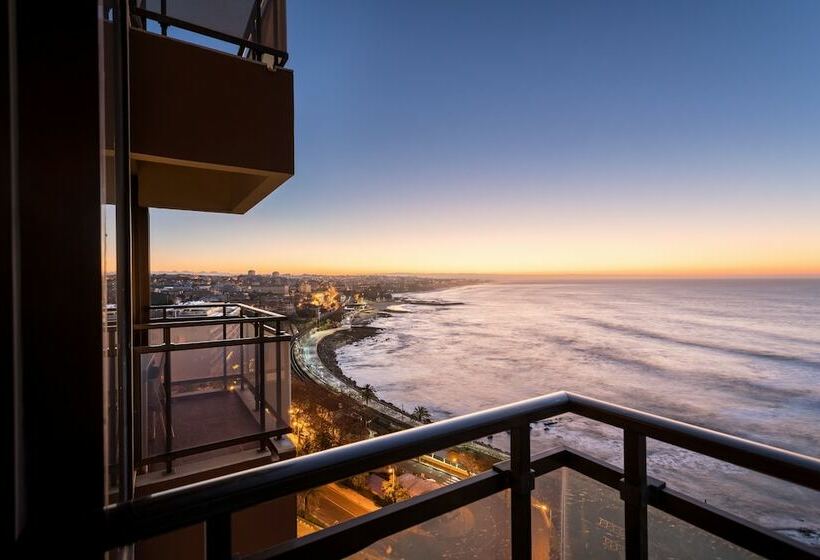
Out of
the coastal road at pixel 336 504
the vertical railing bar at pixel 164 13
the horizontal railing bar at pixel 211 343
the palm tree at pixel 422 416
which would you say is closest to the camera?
the vertical railing bar at pixel 164 13

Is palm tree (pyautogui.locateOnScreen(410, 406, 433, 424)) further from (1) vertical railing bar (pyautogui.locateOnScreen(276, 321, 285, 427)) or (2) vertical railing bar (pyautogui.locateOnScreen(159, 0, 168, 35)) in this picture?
(2) vertical railing bar (pyautogui.locateOnScreen(159, 0, 168, 35))

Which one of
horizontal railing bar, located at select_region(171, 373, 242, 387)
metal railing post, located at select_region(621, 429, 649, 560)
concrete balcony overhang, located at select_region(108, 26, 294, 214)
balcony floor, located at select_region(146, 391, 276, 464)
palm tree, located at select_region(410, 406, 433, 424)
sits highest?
concrete balcony overhang, located at select_region(108, 26, 294, 214)

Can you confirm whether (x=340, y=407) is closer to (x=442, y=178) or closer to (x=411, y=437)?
(x=442, y=178)

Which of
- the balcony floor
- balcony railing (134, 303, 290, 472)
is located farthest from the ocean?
the balcony floor

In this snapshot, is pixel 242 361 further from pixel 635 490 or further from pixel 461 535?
pixel 635 490

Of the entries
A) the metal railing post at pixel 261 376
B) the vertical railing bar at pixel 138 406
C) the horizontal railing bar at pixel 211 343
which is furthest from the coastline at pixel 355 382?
the vertical railing bar at pixel 138 406

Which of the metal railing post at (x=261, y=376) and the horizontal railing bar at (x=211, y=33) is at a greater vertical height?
the horizontal railing bar at (x=211, y=33)

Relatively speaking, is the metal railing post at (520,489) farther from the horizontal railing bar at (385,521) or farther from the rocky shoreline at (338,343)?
the rocky shoreline at (338,343)
